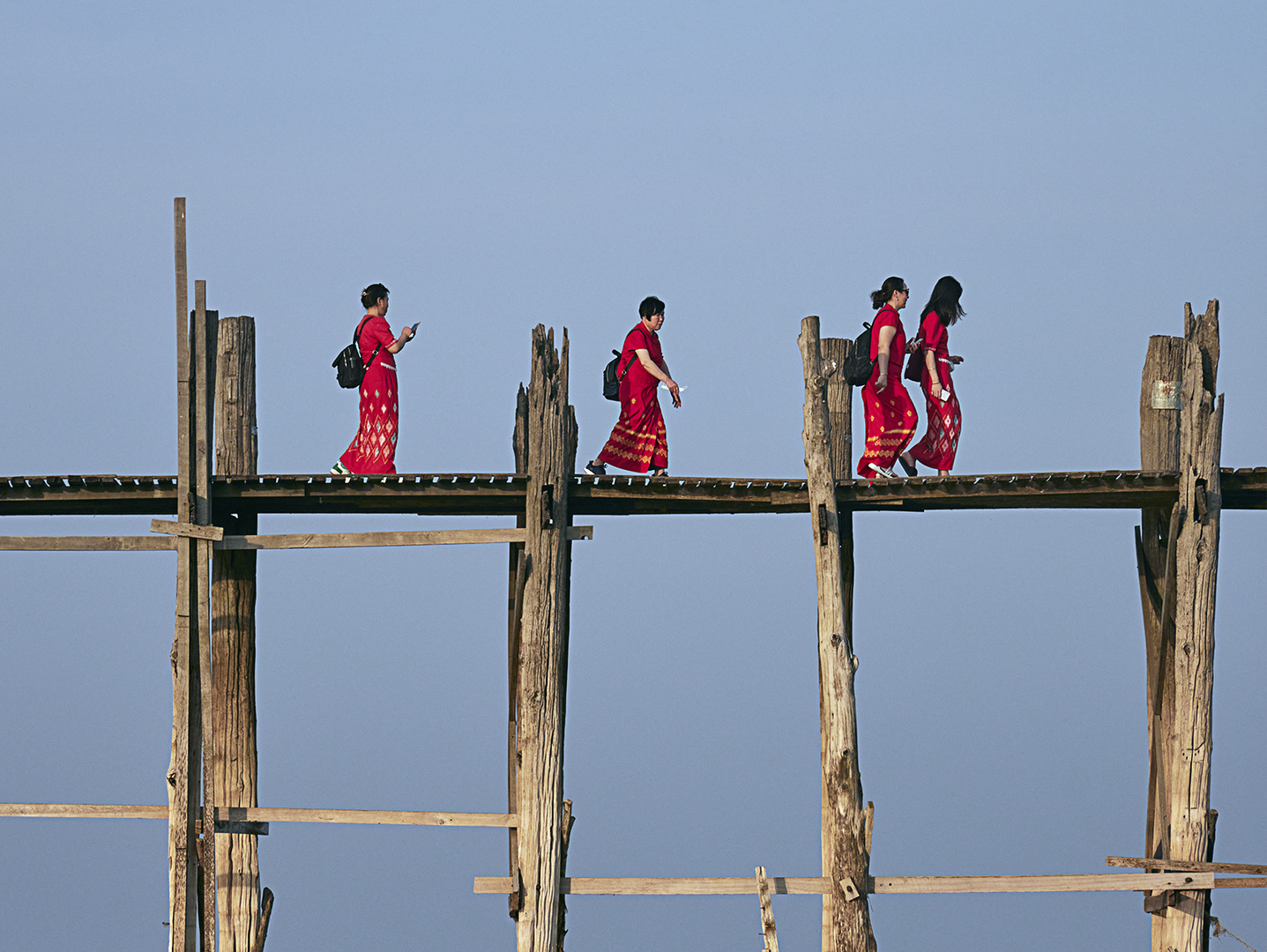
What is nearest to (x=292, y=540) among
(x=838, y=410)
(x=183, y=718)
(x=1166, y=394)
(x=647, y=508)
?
(x=183, y=718)

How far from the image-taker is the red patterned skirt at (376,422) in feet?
46.8

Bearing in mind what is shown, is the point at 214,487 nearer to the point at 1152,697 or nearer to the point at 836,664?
the point at 836,664

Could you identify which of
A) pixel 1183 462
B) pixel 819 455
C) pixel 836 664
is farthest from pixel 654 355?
pixel 1183 462

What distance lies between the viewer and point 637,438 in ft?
46.6

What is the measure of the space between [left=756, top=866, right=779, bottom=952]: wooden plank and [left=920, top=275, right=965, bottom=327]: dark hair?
13.0 feet

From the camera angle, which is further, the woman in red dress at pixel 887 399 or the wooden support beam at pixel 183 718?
the woman in red dress at pixel 887 399

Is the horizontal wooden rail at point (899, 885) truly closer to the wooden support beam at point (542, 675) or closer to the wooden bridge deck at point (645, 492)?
the wooden support beam at point (542, 675)

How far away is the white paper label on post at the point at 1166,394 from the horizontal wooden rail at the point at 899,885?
296 centimetres

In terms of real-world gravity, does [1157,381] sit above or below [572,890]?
above

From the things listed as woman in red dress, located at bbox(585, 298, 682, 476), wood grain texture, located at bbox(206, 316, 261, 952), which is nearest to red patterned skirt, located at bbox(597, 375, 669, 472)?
woman in red dress, located at bbox(585, 298, 682, 476)

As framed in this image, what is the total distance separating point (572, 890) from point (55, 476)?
4.17 metres

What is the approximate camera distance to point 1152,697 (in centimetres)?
1379

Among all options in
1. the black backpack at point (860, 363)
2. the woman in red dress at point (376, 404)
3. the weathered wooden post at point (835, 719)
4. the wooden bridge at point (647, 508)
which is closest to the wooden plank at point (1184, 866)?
the wooden bridge at point (647, 508)

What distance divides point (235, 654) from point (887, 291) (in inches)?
197
